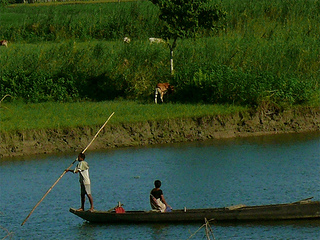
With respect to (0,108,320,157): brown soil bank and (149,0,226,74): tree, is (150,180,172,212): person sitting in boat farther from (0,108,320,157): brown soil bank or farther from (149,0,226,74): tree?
(149,0,226,74): tree

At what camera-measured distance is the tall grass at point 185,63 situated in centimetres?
2939

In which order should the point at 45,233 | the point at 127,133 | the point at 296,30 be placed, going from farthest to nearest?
the point at 296,30 < the point at 127,133 < the point at 45,233

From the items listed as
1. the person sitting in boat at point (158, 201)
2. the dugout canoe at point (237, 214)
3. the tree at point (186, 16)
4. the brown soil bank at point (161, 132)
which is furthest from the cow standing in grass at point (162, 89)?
the dugout canoe at point (237, 214)

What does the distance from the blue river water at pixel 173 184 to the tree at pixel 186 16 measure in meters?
6.25

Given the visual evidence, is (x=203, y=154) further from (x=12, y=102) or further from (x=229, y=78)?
(x=12, y=102)

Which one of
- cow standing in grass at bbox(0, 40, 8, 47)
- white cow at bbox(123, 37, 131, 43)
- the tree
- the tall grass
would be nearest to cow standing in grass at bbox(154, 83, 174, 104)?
the tall grass

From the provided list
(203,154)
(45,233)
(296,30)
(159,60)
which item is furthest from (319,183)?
(296,30)

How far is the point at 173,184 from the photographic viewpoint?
21.0m

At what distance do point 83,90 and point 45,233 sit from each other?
15497mm

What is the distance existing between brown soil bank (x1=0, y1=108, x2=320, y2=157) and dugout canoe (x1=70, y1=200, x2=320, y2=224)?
9.01m

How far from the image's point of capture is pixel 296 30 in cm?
3797

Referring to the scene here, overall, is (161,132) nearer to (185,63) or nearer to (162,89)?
(162,89)

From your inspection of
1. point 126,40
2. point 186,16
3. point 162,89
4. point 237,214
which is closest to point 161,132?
point 162,89

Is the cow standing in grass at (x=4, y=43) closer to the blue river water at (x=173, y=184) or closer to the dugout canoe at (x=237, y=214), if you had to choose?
the blue river water at (x=173, y=184)
